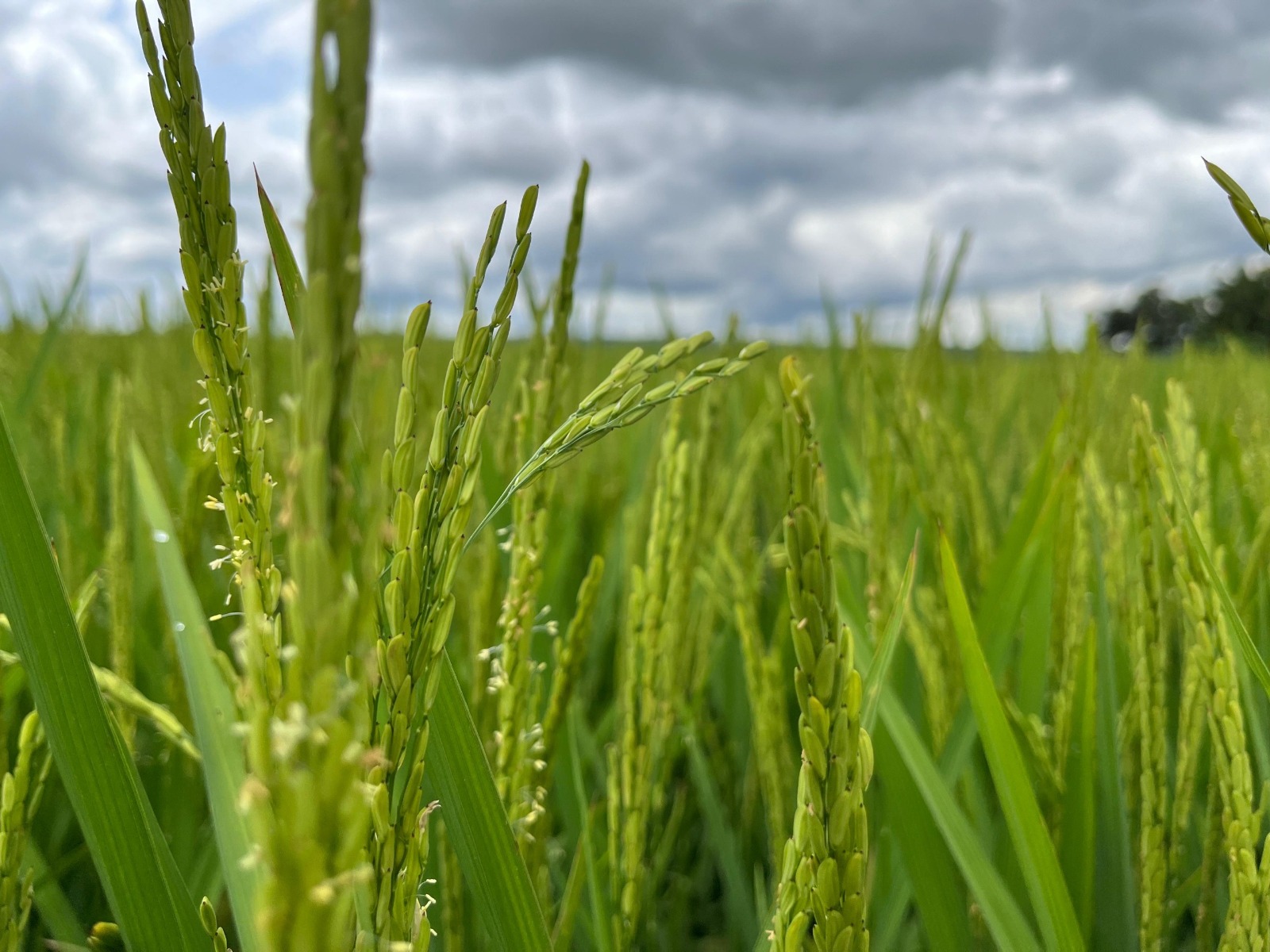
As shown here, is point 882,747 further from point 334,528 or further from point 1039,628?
point 334,528

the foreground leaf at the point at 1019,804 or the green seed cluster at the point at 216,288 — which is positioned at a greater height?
the green seed cluster at the point at 216,288

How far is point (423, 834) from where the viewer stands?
12.2 inches

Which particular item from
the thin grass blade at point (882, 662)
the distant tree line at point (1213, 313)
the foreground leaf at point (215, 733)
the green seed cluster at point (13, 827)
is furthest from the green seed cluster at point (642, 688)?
the distant tree line at point (1213, 313)

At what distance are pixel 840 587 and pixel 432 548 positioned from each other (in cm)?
54

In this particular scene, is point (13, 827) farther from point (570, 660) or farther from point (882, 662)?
point (882, 662)

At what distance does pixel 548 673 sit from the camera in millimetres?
1080

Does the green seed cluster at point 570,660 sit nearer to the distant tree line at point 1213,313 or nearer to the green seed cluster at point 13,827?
the green seed cluster at point 13,827

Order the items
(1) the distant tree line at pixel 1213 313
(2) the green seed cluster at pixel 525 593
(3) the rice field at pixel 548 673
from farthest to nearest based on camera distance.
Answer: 1. (1) the distant tree line at pixel 1213 313
2. (2) the green seed cluster at pixel 525 593
3. (3) the rice field at pixel 548 673

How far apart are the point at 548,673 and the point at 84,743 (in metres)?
0.68

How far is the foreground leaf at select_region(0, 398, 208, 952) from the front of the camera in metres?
0.42

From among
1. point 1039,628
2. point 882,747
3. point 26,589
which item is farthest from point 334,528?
point 1039,628

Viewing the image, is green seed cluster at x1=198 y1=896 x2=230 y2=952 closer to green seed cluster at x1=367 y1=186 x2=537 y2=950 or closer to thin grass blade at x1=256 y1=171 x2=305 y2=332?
green seed cluster at x1=367 y1=186 x2=537 y2=950

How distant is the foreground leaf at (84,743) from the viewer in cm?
42

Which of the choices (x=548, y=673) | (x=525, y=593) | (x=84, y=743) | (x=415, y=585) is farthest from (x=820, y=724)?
(x=548, y=673)
